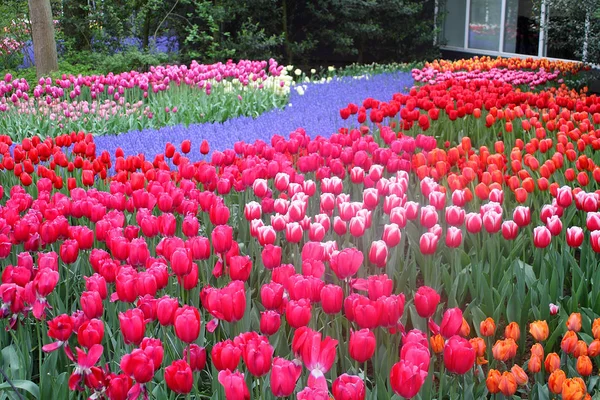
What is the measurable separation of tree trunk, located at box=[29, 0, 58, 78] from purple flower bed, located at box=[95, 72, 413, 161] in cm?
398

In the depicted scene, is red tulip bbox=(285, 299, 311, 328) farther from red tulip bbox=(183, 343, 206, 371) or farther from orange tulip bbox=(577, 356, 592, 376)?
orange tulip bbox=(577, 356, 592, 376)

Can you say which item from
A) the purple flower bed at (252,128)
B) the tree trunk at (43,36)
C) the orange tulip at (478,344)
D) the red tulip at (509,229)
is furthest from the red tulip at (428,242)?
the tree trunk at (43,36)

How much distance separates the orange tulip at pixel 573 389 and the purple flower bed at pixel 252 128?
383cm

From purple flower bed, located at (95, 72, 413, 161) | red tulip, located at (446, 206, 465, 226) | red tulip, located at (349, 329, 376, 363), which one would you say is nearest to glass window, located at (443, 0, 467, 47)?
purple flower bed, located at (95, 72, 413, 161)

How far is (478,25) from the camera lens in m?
17.1

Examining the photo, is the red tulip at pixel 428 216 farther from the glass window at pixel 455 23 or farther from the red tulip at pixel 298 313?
the glass window at pixel 455 23

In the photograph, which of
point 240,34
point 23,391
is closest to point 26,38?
point 240,34

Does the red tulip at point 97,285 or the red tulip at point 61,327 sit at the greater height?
the red tulip at point 97,285

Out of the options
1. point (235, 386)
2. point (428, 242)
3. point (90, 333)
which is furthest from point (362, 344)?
point (428, 242)

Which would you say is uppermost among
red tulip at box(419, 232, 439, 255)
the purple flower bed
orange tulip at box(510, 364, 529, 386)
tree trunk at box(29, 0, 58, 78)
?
tree trunk at box(29, 0, 58, 78)

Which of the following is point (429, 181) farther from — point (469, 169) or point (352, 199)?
point (352, 199)

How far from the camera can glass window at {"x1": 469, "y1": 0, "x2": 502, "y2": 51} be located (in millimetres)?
16172

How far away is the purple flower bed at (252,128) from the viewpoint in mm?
5562

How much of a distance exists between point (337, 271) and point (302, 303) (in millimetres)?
383
